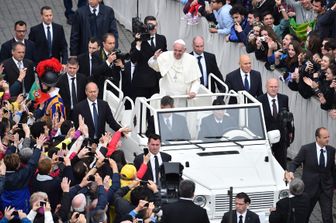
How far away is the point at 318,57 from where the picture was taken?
25.9m

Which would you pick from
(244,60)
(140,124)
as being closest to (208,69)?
(244,60)

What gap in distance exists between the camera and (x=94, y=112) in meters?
24.6

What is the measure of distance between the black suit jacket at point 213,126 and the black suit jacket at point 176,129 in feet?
0.82

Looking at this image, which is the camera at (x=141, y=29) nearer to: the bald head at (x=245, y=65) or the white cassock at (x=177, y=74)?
the white cassock at (x=177, y=74)

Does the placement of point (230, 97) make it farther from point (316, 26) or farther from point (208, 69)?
point (316, 26)

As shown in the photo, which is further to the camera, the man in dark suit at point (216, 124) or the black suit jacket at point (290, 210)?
the man in dark suit at point (216, 124)

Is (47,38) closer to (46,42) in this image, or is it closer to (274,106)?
(46,42)

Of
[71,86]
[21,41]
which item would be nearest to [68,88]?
[71,86]

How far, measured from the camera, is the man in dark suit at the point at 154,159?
2200cm

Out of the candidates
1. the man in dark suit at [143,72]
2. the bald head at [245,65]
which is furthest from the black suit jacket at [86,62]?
the bald head at [245,65]

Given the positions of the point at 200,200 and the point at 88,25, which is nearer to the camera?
the point at 200,200

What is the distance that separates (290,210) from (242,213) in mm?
664

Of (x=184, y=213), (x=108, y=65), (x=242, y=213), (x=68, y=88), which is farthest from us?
(x=108, y=65)

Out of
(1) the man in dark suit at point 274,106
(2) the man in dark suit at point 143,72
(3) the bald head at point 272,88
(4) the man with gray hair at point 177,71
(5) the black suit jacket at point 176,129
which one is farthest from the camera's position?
(2) the man in dark suit at point 143,72
